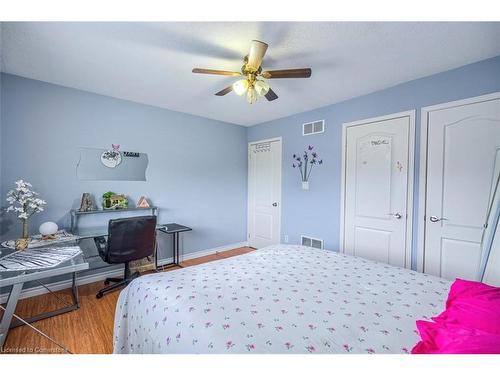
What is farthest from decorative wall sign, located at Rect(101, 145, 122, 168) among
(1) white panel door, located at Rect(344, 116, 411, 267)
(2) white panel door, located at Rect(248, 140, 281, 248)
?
(1) white panel door, located at Rect(344, 116, 411, 267)

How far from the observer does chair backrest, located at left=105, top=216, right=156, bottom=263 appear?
7.71 feet

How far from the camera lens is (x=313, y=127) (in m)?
3.30

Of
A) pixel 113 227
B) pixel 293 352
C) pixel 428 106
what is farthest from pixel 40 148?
pixel 428 106

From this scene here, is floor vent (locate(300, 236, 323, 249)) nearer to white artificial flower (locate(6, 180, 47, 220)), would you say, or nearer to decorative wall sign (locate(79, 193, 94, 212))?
decorative wall sign (locate(79, 193, 94, 212))

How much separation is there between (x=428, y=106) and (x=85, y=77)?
3446 mm

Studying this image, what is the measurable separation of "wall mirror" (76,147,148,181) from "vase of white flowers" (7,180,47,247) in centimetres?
50

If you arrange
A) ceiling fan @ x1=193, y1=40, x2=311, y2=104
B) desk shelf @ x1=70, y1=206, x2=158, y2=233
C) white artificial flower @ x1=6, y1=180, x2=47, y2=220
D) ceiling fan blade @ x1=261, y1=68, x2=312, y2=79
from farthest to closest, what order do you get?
desk shelf @ x1=70, y1=206, x2=158, y2=233 < white artificial flower @ x1=6, y1=180, x2=47, y2=220 < ceiling fan blade @ x1=261, y1=68, x2=312, y2=79 < ceiling fan @ x1=193, y1=40, x2=311, y2=104

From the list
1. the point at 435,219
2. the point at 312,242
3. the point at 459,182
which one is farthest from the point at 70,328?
the point at 459,182

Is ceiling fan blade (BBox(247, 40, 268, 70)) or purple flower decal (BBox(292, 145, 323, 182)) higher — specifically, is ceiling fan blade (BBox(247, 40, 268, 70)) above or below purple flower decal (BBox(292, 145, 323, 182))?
above

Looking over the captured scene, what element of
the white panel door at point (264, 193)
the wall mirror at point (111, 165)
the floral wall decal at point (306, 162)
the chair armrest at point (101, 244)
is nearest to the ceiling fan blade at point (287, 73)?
the floral wall decal at point (306, 162)

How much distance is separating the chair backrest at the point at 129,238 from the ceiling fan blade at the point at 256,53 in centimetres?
189

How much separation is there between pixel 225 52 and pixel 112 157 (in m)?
2.00

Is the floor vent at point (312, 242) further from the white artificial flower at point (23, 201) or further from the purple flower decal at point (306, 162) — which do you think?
the white artificial flower at point (23, 201)
